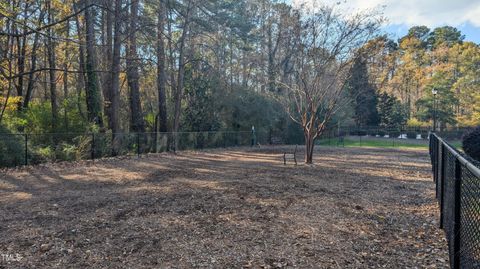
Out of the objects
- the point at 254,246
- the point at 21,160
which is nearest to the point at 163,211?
the point at 254,246

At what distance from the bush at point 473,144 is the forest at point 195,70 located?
4.47m

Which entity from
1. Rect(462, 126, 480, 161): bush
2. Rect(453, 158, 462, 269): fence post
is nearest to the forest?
Rect(462, 126, 480, 161): bush

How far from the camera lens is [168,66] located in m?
22.8

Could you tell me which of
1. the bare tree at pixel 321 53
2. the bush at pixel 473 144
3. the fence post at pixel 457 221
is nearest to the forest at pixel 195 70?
the bare tree at pixel 321 53

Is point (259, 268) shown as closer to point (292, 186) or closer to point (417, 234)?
point (417, 234)

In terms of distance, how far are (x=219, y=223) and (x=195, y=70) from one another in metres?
19.3

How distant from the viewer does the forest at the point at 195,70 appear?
12367mm

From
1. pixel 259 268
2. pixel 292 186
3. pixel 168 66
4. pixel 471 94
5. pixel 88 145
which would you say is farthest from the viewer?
pixel 471 94

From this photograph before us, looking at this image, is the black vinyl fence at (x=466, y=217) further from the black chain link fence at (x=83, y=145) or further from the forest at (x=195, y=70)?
the black chain link fence at (x=83, y=145)

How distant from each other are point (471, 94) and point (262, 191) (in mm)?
43210

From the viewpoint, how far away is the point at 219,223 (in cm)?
489

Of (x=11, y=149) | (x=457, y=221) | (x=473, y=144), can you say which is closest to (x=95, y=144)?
(x=11, y=149)

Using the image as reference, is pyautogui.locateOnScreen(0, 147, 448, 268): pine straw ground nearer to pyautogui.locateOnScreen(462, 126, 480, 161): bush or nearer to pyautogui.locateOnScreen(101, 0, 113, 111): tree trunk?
pyautogui.locateOnScreen(462, 126, 480, 161): bush

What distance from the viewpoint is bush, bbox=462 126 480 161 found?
11.4 meters
